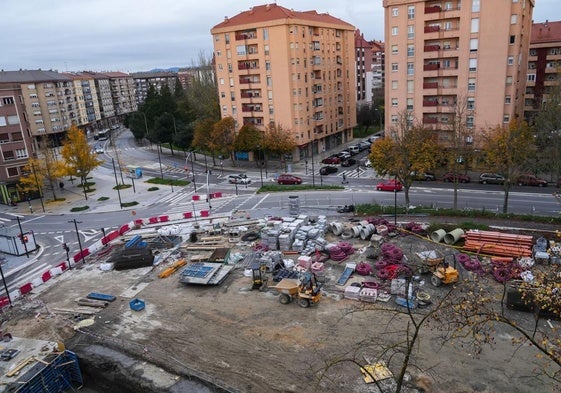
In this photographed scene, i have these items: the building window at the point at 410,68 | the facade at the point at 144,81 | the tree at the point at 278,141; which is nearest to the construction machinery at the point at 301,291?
the tree at the point at 278,141

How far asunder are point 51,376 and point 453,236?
79.1 feet

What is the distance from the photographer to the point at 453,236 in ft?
94.2

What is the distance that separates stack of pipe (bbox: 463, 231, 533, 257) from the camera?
26203mm

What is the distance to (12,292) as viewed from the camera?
88.8ft

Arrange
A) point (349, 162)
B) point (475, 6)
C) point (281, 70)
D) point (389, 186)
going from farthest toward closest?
point (281, 70)
point (349, 162)
point (475, 6)
point (389, 186)

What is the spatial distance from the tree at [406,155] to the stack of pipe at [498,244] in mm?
9960

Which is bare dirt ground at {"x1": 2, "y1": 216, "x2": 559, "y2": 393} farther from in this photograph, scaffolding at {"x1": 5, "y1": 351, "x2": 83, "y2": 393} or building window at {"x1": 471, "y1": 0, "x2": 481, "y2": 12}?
building window at {"x1": 471, "y1": 0, "x2": 481, "y2": 12}

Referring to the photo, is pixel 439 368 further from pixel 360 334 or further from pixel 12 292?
pixel 12 292

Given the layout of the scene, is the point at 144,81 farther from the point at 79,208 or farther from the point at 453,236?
the point at 453,236

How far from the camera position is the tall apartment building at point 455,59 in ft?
155

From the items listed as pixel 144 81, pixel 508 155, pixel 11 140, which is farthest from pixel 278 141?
pixel 144 81

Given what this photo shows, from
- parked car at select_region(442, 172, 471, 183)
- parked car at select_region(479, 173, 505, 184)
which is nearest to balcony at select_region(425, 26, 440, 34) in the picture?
parked car at select_region(442, 172, 471, 183)

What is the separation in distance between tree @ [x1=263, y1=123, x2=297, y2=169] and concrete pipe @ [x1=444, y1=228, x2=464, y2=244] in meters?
32.3

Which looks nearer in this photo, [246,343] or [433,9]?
[246,343]
